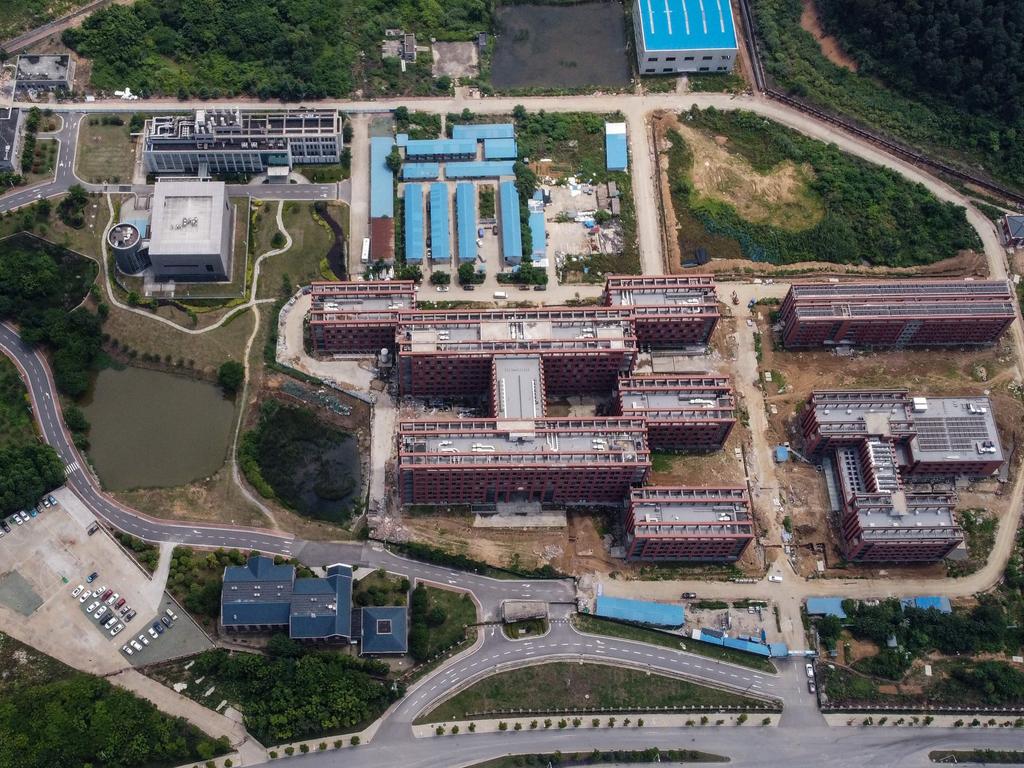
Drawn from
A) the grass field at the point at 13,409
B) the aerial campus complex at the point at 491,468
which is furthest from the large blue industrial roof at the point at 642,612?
the grass field at the point at 13,409

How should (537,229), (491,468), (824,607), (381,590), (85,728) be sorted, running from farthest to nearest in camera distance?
1. (537,229)
2. (824,607)
3. (381,590)
4. (491,468)
5. (85,728)

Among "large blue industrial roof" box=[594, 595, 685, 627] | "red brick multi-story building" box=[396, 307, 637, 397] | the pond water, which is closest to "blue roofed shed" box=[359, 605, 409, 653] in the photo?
"large blue industrial roof" box=[594, 595, 685, 627]

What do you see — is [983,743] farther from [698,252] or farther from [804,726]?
[698,252]

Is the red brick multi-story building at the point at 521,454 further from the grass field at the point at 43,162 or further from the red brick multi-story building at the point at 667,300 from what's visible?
the grass field at the point at 43,162

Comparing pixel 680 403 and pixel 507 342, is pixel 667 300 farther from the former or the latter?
pixel 507 342

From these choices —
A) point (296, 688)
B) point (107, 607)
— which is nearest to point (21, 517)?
point (107, 607)

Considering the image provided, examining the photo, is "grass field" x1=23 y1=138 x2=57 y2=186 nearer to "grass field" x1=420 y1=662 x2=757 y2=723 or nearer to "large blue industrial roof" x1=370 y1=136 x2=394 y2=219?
"large blue industrial roof" x1=370 y1=136 x2=394 y2=219

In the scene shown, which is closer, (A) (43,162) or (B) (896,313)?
(B) (896,313)
